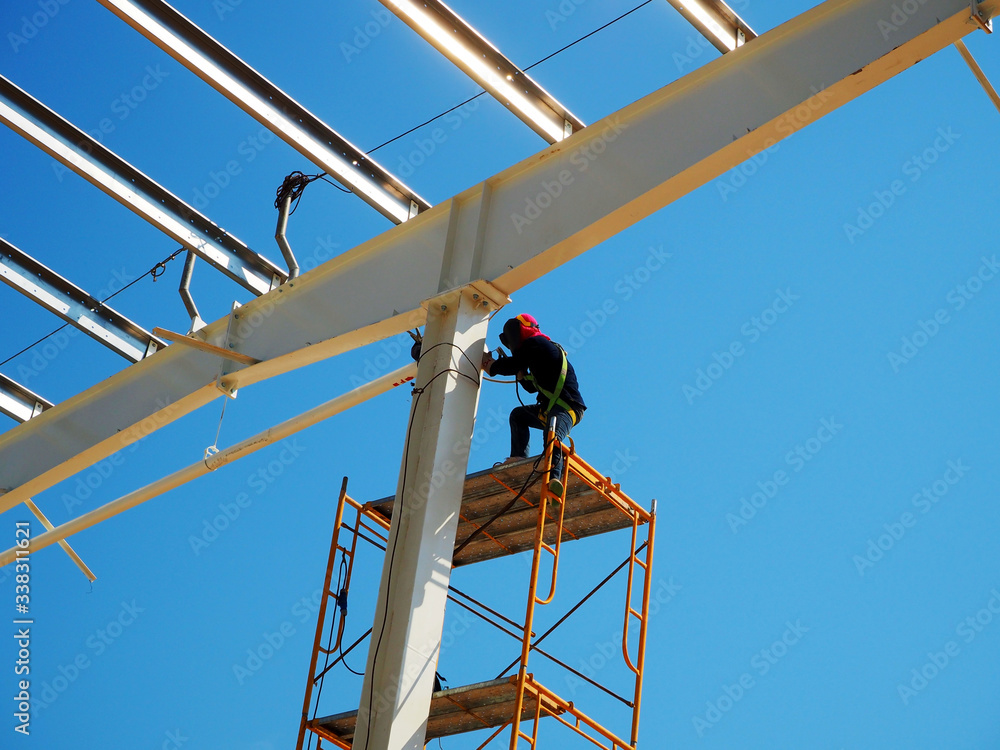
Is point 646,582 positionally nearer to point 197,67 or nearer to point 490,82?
point 490,82

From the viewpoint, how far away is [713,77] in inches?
343

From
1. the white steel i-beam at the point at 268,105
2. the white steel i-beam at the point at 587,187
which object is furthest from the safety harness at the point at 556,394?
the white steel i-beam at the point at 268,105

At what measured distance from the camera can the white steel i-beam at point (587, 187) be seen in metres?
8.12

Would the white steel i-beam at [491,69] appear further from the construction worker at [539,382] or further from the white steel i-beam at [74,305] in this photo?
the white steel i-beam at [74,305]

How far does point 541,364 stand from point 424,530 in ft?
6.11

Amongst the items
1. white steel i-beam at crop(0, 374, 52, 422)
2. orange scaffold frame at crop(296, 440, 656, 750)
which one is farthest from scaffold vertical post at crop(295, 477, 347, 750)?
white steel i-beam at crop(0, 374, 52, 422)

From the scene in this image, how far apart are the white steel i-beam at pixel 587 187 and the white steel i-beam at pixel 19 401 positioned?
2662mm

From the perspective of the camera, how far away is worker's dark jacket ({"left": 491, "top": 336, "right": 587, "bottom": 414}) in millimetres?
9453

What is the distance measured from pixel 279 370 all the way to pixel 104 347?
10.1ft

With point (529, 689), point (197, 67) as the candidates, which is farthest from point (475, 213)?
point (529, 689)

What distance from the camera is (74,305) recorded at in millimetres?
12945

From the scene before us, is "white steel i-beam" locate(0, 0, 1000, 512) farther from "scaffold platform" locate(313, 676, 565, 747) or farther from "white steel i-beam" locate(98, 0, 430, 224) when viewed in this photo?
"scaffold platform" locate(313, 676, 565, 747)

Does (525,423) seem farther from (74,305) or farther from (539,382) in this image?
(74,305)

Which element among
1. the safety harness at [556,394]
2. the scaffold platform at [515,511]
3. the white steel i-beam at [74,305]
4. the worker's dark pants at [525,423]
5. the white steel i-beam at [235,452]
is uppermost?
the white steel i-beam at [74,305]
